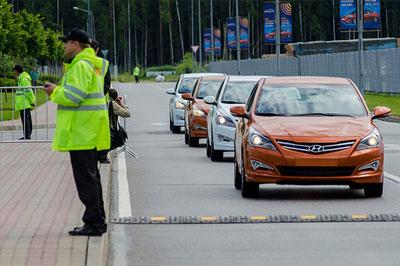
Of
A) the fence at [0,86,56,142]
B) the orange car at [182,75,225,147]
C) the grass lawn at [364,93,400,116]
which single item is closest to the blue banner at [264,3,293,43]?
the grass lawn at [364,93,400,116]

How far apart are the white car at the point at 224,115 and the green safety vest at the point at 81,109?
11.2 metres

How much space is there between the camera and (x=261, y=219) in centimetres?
1380

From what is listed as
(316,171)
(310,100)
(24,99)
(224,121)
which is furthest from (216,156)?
(316,171)

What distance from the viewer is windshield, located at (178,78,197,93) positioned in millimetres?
34812

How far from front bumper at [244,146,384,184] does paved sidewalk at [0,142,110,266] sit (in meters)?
1.85

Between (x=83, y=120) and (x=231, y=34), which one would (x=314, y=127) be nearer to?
(x=83, y=120)

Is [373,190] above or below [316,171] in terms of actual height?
below

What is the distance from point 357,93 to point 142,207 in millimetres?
3584

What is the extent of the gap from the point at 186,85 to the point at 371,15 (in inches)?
913

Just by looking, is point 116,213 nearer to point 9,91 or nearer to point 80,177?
point 80,177

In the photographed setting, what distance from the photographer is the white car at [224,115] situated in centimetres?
2297

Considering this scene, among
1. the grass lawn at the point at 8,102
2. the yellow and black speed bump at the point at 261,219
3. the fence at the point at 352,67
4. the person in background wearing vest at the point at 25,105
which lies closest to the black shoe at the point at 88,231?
the yellow and black speed bump at the point at 261,219

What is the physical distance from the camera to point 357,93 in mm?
17344

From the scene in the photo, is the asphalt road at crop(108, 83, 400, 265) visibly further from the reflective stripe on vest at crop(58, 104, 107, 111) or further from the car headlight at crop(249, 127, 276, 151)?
the reflective stripe on vest at crop(58, 104, 107, 111)
